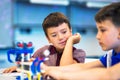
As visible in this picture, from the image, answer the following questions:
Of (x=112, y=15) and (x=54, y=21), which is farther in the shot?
(x=54, y=21)

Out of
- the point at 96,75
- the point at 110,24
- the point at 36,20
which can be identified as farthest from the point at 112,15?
the point at 36,20

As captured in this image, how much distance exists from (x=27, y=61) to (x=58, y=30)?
1.22 ft

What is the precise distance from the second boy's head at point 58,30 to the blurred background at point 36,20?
1492 mm

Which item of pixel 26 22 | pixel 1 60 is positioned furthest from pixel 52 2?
pixel 1 60

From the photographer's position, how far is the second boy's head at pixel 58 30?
1086mm

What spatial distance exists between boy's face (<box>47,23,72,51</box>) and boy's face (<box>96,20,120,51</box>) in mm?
281

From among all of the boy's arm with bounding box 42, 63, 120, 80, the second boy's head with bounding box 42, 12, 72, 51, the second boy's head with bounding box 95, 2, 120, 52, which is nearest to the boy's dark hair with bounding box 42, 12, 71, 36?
the second boy's head with bounding box 42, 12, 72, 51

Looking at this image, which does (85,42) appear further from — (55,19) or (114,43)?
(114,43)

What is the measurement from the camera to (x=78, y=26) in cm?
316

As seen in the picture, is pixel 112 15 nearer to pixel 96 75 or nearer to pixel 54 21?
pixel 96 75

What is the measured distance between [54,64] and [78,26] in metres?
2.10

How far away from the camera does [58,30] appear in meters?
1.08

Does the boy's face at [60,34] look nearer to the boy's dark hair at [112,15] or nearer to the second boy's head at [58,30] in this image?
the second boy's head at [58,30]

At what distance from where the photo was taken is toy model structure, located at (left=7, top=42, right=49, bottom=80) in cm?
70
